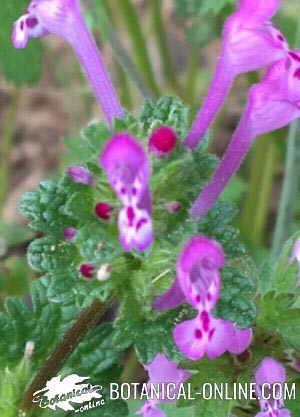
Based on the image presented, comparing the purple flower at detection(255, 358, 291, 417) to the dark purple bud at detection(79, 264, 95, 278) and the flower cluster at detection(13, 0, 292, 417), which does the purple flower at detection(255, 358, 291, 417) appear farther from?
the dark purple bud at detection(79, 264, 95, 278)

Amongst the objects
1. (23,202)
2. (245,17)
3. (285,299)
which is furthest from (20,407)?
(245,17)

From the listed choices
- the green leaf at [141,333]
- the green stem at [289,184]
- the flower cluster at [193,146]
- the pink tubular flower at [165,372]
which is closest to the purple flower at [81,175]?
the flower cluster at [193,146]

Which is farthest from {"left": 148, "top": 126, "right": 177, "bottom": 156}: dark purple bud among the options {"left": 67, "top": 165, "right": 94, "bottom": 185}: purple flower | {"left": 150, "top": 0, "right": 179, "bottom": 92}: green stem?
{"left": 150, "top": 0, "right": 179, "bottom": 92}: green stem

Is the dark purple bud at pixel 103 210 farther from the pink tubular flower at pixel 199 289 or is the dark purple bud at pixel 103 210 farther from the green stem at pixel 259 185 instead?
the green stem at pixel 259 185

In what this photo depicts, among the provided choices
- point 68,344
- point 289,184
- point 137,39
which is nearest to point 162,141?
point 68,344

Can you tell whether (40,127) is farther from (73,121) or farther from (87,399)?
(87,399)
